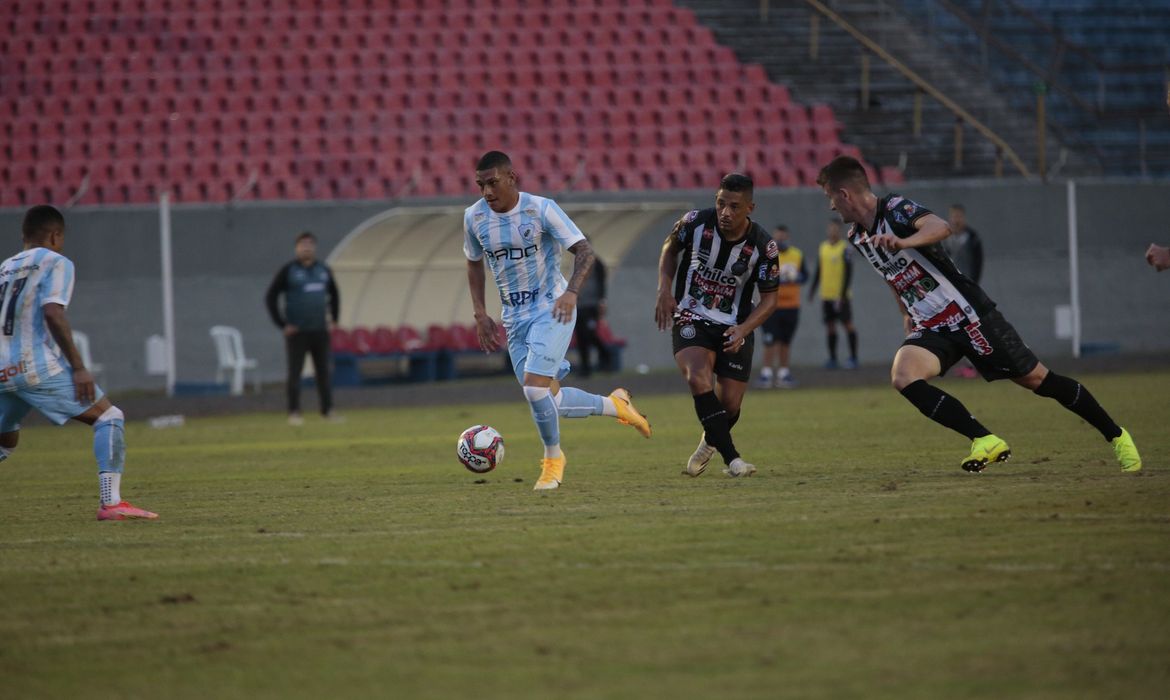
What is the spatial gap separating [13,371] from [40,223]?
2.74 feet

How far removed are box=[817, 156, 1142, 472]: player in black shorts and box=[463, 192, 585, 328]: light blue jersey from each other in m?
1.73

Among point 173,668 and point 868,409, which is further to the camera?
point 868,409

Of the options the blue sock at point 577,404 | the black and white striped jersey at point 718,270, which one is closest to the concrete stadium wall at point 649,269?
the blue sock at point 577,404

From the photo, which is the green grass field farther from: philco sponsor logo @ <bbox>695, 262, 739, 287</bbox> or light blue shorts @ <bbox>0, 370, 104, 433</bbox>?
philco sponsor logo @ <bbox>695, 262, 739, 287</bbox>

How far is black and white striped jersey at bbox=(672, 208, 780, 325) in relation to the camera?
399 inches

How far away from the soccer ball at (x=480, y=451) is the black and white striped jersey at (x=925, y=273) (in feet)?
8.86

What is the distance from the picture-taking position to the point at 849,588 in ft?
19.0

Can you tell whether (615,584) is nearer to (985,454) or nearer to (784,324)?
(985,454)

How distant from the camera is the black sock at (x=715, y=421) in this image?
10219mm

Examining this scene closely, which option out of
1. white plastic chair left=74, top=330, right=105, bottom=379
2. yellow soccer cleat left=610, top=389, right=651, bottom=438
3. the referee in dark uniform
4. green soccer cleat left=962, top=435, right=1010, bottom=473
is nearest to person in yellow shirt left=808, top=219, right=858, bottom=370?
the referee in dark uniform

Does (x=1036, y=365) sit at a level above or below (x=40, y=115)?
below

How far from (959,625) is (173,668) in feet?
8.41

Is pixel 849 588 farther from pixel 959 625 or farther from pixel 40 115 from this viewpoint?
pixel 40 115

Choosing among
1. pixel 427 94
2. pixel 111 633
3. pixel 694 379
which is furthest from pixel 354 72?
pixel 111 633
